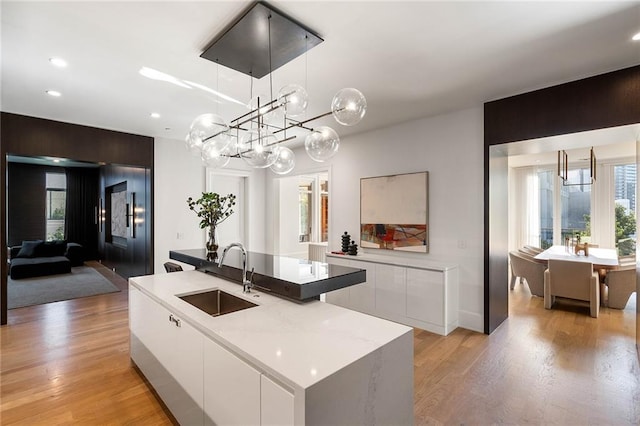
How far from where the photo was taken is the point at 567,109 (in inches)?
122

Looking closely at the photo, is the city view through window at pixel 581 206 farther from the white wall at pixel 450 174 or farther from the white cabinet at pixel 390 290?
the white cabinet at pixel 390 290

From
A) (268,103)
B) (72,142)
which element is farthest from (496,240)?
(72,142)

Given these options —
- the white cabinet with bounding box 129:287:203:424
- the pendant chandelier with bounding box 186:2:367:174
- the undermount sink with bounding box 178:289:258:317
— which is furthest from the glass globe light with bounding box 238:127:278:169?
the white cabinet with bounding box 129:287:203:424

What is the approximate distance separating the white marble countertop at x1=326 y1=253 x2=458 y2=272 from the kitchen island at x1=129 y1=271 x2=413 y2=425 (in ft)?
7.26

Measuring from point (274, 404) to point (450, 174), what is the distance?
12.0 ft

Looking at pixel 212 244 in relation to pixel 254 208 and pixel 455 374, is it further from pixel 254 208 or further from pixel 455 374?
pixel 254 208

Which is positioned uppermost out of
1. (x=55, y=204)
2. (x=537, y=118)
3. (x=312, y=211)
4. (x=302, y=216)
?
(x=537, y=118)

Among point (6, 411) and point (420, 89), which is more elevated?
point (420, 89)

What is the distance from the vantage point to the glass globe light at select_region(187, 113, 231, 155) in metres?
2.61

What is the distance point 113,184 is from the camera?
25.7ft

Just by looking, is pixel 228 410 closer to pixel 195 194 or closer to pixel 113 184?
pixel 195 194

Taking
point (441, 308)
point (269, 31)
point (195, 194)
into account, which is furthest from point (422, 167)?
point (195, 194)

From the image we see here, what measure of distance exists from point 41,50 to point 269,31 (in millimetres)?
1941

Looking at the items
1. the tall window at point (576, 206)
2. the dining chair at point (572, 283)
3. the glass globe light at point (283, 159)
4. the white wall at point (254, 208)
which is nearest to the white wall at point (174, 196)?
the white wall at point (254, 208)
